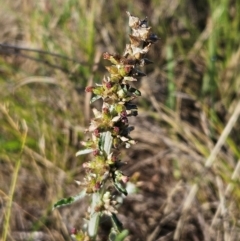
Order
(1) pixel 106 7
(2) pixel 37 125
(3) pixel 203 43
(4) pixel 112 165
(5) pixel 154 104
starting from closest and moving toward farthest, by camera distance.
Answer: (4) pixel 112 165 → (2) pixel 37 125 → (5) pixel 154 104 → (3) pixel 203 43 → (1) pixel 106 7

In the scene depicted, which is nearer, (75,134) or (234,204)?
(234,204)

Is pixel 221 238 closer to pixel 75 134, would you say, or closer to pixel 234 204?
pixel 234 204

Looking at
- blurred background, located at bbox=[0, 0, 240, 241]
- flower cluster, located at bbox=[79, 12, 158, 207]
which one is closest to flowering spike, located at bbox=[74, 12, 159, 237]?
flower cluster, located at bbox=[79, 12, 158, 207]

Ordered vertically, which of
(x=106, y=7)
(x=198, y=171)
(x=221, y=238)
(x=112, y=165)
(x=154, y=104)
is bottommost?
Result: (x=221, y=238)

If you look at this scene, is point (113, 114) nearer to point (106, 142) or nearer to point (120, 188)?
point (106, 142)

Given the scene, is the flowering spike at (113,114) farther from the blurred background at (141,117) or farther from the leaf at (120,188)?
the blurred background at (141,117)

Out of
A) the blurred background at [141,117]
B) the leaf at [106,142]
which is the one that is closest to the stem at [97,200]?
the leaf at [106,142]

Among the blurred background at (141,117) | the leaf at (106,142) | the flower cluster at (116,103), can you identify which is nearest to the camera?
the flower cluster at (116,103)

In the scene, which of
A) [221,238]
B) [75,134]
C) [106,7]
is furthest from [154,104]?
[106,7]
